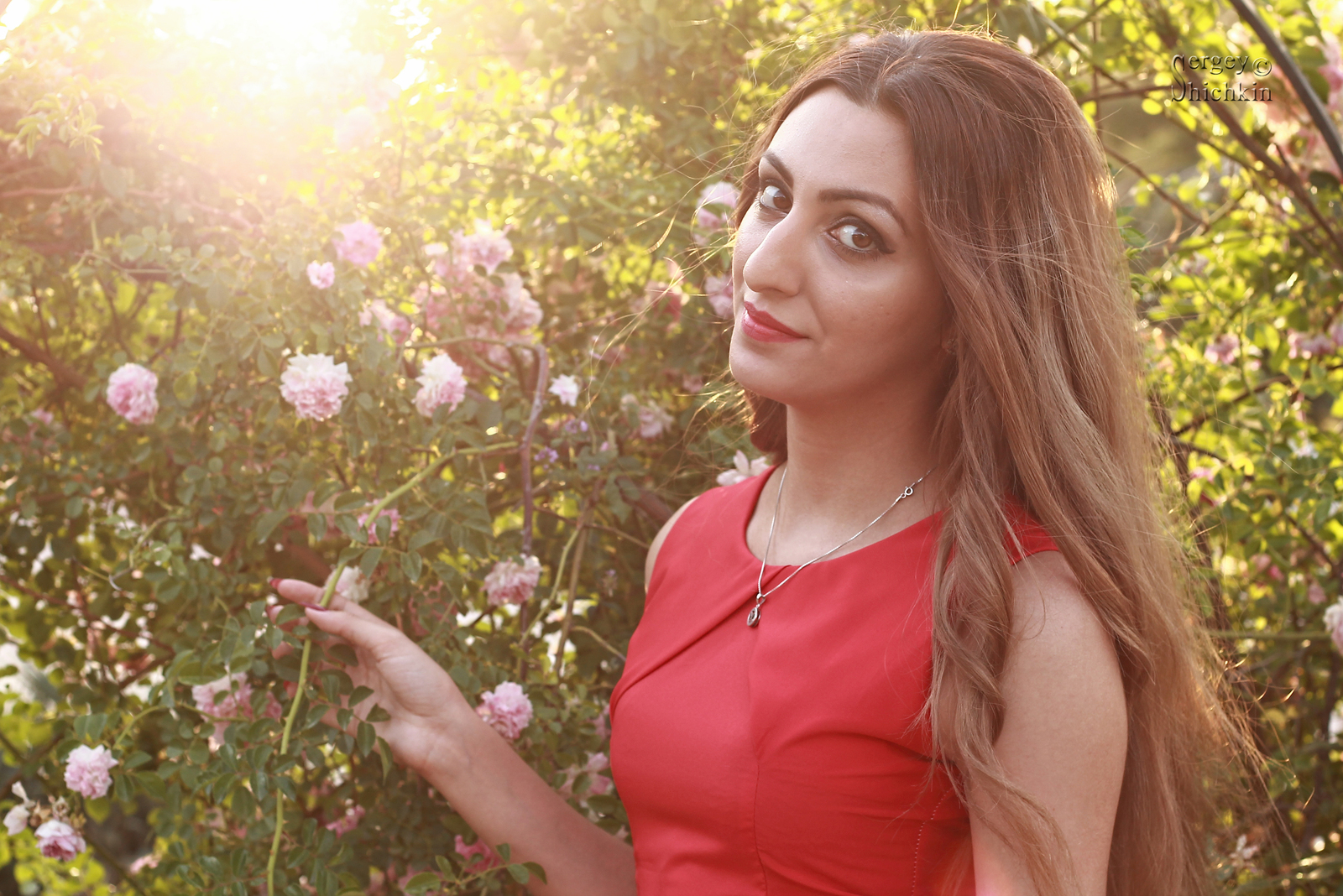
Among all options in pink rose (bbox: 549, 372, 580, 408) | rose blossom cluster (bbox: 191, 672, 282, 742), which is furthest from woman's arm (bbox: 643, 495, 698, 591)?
rose blossom cluster (bbox: 191, 672, 282, 742)

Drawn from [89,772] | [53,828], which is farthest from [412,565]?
[53,828]

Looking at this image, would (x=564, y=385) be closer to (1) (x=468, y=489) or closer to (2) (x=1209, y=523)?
(1) (x=468, y=489)

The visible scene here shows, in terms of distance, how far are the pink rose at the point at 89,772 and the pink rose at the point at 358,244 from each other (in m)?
0.79

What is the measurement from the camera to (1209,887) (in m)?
1.51

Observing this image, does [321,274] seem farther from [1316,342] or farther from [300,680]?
[1316,342]

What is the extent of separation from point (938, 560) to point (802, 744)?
26 cm

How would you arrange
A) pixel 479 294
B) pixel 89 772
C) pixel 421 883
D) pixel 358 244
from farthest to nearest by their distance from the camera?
pixel 479 294 → pixel 358 244 → pixel 89 772 → pixel 421 883

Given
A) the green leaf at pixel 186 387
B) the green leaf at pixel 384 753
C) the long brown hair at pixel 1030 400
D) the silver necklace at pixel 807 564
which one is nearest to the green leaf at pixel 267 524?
the green leaf at pixel 186 387

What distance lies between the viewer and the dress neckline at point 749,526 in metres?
1.32

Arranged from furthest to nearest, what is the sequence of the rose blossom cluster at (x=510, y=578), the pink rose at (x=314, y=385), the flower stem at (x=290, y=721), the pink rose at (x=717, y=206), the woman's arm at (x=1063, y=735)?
the pink rose at (x=717, y=206) < the rose blossom cluster at (x=510, y=578) < the pink rose at (x=314, y=385) < the flower stem at (x=290, y=721) < the woman's arm at (x=1063, y=735)

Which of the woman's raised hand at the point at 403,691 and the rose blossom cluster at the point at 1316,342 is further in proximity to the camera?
the rose blossom cluster at the point at 1316,342

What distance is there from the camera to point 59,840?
148 cm

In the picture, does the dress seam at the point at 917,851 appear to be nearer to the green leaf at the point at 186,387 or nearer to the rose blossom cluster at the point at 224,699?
the rose blossom cluster at the point at 224,699

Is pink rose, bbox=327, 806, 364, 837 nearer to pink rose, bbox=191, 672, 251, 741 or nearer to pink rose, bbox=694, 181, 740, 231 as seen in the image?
pink rose, bbox=191, 672, 251, 741
